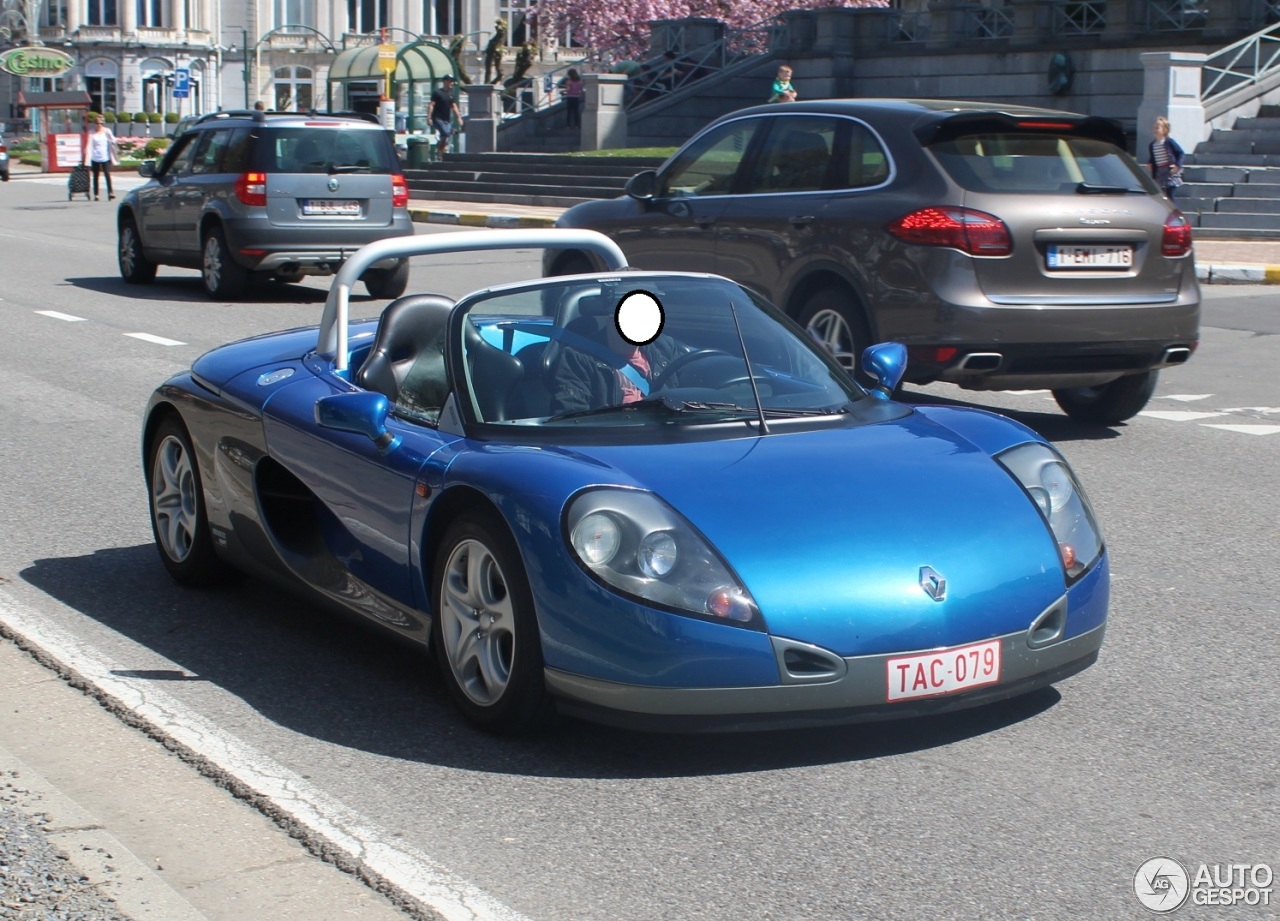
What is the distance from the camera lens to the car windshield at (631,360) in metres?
5.12

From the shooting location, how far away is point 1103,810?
165 inches

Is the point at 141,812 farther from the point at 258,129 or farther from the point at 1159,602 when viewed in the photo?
the point at 258,129

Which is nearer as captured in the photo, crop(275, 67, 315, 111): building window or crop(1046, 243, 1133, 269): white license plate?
crop(1046, 243, 1133, 269): white license plate

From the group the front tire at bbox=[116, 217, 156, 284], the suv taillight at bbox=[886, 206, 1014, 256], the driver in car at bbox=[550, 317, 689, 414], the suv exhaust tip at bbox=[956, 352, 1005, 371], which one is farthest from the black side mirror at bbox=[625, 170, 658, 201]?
the front tire at bbox=[116, 217, 156, 284]

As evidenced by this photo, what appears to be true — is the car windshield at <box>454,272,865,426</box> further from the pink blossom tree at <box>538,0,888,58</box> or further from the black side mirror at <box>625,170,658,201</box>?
the pink blossom tree at <box>538,0,888,58</box>

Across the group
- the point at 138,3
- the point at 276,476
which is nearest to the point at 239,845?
the point at 276,476

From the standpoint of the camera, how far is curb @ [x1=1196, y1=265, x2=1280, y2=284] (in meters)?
19.8

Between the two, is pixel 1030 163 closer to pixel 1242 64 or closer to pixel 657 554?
pixel 657 554

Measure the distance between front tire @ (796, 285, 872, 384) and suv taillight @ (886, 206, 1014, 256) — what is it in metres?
0.65

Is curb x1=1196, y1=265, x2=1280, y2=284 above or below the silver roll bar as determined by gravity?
below

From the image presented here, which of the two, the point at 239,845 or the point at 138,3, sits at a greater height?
the point at 138,3

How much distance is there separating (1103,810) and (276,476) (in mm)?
2833

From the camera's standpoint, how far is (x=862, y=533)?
449 cm

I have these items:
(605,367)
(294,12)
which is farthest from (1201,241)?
(294,12)
